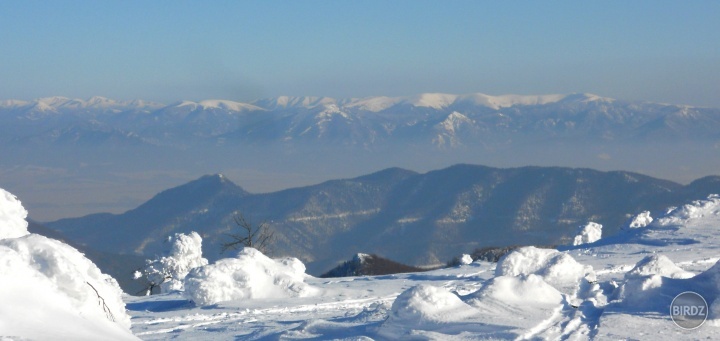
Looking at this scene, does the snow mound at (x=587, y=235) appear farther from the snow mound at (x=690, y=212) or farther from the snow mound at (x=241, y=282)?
the snow mound at (x=241, y=282)

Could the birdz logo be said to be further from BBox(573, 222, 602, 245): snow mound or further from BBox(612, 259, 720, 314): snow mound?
BBox(573, 222, 602, 245): snow mound

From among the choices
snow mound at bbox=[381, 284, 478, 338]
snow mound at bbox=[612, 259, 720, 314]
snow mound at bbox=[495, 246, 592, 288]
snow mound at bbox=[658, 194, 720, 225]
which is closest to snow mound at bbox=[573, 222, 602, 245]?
snow mound at bbox=[658, 194, 720, 225]

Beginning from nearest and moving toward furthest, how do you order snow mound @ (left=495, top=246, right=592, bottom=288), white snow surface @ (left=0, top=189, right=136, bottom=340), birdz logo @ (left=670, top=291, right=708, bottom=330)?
1. white snow surface @ (left=0, top=189, right=136, bottom=340)
2. birdz logo @ (left=670, top=291, right=708, bottom=330)
3. snow mound @ (left=495, top=246, right=592, bottom=288)

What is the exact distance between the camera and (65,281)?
44.6 feet

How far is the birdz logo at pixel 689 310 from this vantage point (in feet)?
56.4

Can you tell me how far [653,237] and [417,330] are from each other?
2072 centimetres

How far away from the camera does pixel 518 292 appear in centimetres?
1930

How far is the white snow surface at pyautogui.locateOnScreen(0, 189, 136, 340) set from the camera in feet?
39.3

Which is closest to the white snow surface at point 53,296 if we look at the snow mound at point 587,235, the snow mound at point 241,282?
the snow mound at point 241,282

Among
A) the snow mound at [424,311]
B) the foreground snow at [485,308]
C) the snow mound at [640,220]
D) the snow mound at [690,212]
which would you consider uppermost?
the snow mound at [424,311]

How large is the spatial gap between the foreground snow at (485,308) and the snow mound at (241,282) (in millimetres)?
280

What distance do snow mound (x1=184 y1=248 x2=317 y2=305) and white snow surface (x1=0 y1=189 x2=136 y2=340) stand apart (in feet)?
32.6

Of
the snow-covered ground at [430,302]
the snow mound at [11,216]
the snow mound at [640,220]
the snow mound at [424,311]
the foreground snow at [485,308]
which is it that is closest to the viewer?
the snow mound at [11,216]

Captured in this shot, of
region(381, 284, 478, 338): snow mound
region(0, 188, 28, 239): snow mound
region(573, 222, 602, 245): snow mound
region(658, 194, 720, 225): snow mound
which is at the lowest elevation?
region(573, 222, 602, 245): snow mound
